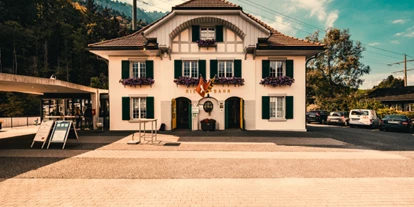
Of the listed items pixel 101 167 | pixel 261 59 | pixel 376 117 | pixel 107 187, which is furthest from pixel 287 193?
pixel 376 117

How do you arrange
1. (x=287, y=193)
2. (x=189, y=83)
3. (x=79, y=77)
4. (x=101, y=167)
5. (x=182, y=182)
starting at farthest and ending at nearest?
1. (x=79, y=77)
2. (x=189, y=83)
3. (x=101, y=167)
4. (x=182, y=182)
5. (x=287, y=193)

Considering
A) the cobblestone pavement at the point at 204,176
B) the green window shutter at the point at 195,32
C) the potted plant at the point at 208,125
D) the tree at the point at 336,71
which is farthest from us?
the tree at the point at 336,71

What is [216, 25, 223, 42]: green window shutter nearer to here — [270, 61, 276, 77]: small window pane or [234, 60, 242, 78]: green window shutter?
[234, 60, 242, 78]: green window shutter

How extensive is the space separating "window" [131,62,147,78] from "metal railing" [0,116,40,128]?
45.2ft

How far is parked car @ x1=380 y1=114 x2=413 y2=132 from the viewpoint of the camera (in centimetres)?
1529

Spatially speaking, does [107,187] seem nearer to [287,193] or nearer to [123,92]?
[287,193]

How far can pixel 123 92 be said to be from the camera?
14.5 metres

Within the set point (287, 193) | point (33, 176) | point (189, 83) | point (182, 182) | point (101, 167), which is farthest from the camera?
point (189, 83)

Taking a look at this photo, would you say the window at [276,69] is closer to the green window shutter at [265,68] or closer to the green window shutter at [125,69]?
the green window shutter at [265,68]

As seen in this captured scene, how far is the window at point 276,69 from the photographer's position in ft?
48.5

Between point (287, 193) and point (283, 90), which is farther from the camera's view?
point (283, 90)

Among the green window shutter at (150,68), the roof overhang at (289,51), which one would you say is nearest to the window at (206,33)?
the roof overhang at (289,51)

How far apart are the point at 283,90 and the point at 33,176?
13.9m

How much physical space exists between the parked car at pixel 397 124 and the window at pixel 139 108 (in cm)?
1840
